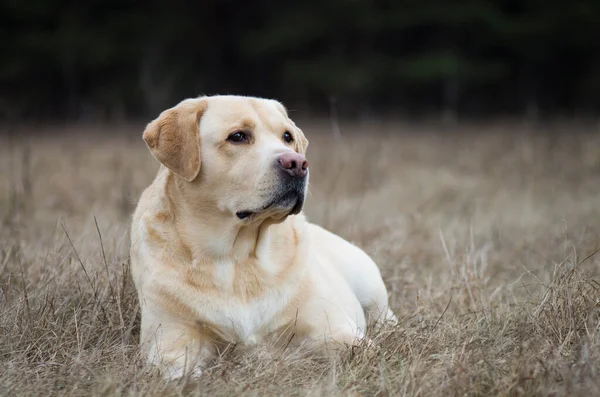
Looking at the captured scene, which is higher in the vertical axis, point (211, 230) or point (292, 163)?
point (292, 163)

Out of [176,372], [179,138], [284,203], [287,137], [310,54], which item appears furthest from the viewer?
[310,54]

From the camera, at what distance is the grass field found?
2484mm

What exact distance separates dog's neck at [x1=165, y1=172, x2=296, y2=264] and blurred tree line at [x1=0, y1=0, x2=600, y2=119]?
14.7 m

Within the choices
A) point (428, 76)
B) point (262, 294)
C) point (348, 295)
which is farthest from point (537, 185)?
point (428, 76)

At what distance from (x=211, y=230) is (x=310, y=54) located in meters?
18.5

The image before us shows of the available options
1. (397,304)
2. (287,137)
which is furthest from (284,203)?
(397,304)

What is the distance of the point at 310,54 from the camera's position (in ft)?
68.2

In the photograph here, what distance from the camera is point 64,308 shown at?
3188 millimetres

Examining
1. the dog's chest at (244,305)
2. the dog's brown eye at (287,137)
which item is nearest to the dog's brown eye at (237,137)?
the dog's brown eye at (287,137)

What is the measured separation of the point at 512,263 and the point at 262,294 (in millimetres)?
2362

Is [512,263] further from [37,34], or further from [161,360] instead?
[37,34]

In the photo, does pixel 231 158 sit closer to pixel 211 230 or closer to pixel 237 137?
pixel 237 137

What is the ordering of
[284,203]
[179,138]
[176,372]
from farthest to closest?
[179,138] → [284,203] → [176,372]

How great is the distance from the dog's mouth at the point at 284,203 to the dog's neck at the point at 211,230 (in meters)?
0.08
